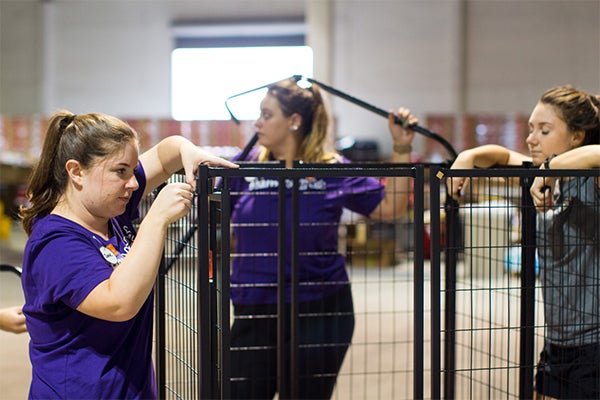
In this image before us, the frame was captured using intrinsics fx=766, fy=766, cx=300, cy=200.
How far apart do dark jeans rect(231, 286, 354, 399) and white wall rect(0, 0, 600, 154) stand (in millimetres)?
9404

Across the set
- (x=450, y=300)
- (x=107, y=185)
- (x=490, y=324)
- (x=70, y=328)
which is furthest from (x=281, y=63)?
(x=70, y=328)

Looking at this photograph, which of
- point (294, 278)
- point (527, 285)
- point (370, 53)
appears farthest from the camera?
point (370, 53)

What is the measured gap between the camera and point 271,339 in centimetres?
302

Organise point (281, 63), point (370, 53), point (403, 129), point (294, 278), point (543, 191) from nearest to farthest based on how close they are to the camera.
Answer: point (543, 191) → point (294, 278) → point (403, 129) → point (370, 53) → point (281, 63)

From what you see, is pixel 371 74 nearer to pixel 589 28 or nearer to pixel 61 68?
pixel 589 28

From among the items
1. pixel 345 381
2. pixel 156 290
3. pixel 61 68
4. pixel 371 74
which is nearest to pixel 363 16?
pixel 371 74

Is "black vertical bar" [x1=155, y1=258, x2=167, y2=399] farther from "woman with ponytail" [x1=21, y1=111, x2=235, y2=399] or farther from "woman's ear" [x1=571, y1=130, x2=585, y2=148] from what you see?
"woman's ear" [x1=571, y1=130, x2=585, y2=148]

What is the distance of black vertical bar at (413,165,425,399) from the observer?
6.18 ft

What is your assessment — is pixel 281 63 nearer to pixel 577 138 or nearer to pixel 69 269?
pixel 577 138

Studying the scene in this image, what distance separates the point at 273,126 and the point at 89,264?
60.1 inches

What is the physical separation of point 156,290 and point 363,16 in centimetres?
1176

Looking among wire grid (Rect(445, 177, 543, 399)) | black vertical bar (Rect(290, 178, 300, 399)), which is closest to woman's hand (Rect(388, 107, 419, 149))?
wire grid (Rect(445, 177, 543, 399))

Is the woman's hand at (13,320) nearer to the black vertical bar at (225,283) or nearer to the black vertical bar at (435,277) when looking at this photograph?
the black vertical bar at (225,283)

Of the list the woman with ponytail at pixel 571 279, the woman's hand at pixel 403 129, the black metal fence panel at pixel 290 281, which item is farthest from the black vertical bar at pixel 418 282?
the woman's hand at pixel 403 129
